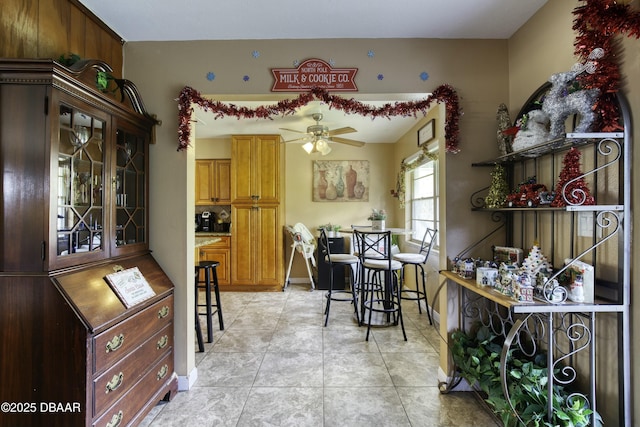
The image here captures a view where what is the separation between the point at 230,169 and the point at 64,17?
3.28 metres

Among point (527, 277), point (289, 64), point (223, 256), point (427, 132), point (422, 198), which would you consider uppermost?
point (289, 64)

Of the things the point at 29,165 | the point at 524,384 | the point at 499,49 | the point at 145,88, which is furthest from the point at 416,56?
the point at 29,165

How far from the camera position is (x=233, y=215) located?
4.76 meters

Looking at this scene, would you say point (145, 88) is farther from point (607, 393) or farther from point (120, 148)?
point (607, 393)

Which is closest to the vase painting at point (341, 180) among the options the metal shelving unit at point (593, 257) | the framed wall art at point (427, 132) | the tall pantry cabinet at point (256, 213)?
the tall pantry cabinet at point (256, 213)

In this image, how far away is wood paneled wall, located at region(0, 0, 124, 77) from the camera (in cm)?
145

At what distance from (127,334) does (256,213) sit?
326cm

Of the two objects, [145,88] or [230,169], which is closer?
[145,88]

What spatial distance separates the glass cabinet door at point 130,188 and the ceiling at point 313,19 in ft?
2.45

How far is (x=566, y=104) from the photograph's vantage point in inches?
57.0

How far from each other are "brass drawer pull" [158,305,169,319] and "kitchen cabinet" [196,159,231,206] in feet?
10.5

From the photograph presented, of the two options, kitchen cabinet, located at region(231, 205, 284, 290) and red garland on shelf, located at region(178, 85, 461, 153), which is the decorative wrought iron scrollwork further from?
kitchen cabinet, located at region(231, 205, 284, 290)

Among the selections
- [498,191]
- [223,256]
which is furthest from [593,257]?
[223,256]

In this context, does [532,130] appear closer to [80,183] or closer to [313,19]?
[313,19]
